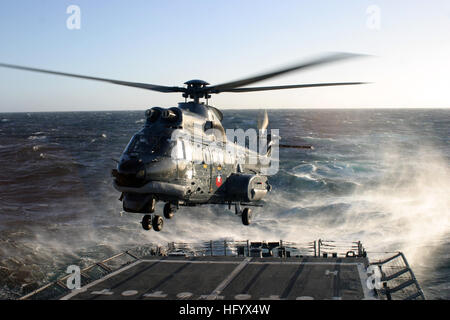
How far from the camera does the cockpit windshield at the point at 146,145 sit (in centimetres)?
1608

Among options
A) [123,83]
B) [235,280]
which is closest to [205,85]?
[123,83]

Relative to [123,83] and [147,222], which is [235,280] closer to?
[147,222]

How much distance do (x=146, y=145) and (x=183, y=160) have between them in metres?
1.65

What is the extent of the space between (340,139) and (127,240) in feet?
307

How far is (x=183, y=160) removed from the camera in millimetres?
16984

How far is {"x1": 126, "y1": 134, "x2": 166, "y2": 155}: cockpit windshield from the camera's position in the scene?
1608 cm

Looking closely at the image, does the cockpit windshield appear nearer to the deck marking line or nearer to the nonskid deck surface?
the nonskid deck surface

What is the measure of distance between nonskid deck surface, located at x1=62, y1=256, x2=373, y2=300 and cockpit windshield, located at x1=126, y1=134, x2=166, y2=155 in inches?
535

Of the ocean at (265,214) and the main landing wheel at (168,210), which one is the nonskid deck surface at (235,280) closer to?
the main landing wheel at (168,210)

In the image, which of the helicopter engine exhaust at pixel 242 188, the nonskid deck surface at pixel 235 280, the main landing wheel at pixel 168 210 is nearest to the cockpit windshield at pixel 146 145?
the main landing wheel at pixel 168 210

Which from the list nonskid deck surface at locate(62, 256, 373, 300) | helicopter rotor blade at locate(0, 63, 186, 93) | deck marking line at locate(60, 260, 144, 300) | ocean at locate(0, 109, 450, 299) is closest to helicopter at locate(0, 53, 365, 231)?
helicopter rotor blade at locate(0, 63, 186, 93)

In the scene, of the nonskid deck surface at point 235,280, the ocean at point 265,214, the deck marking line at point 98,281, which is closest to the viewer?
the nonskid deck surface at point 235,280
